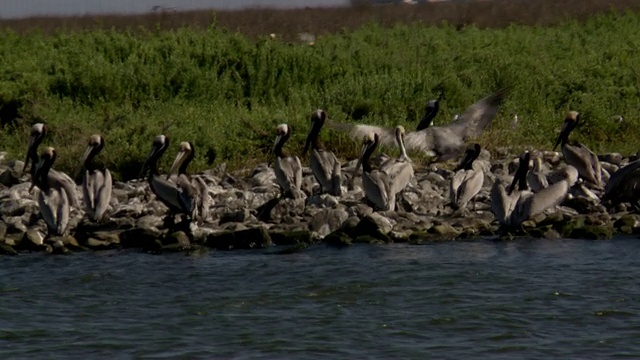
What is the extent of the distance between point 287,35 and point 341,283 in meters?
17.1

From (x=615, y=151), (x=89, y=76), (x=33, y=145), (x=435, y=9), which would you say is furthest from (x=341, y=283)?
(x=435, y=9)

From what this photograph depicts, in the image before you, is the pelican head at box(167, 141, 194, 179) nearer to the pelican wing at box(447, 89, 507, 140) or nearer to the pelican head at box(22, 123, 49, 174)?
the pelican head at box(22, 123, 49, 174)

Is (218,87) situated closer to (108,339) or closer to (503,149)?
(503,149)

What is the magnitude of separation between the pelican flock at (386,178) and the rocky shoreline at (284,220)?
0.24 ft

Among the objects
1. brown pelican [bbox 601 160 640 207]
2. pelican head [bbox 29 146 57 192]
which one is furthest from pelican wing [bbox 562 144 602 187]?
pelican head [bbox 29 146 57 192]

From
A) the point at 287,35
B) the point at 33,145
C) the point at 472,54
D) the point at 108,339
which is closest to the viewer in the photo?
the point at 108,339

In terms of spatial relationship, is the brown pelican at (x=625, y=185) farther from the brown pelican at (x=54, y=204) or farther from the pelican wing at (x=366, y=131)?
the brown pelican at (x=54, y=204)

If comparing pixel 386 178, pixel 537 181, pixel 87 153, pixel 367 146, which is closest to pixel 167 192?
pixel 87 153

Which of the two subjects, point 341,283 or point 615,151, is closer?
point 341,283

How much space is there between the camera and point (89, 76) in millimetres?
19656

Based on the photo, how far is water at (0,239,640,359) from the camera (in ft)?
33.9

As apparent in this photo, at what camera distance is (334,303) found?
11.9 metres

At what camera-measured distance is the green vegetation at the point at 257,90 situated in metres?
17.5

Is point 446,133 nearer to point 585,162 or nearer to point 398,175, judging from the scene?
point 585,162
